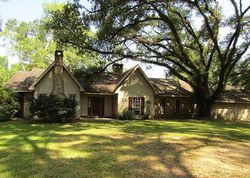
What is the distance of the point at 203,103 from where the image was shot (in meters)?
33.9

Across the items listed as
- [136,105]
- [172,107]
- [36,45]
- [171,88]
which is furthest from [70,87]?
[36,45]

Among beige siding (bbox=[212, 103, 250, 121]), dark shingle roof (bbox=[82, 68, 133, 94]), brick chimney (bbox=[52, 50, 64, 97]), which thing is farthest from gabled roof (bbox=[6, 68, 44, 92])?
beige siding (bbox=[212, 103, 250, 121])

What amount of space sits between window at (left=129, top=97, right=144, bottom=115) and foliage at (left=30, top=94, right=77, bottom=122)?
7.91m

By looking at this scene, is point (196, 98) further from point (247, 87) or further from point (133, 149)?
point (133, 149)

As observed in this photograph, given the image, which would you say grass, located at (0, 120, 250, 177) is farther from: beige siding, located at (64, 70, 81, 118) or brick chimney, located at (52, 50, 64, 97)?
beige siding, located at (64, 70, 81, 118)

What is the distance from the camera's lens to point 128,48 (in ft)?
110

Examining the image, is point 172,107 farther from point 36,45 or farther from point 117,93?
point 36,45

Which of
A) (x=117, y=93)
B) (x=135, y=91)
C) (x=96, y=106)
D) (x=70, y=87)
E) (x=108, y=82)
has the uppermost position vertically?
(x=108, y=82)

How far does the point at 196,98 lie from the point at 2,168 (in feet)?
88.9

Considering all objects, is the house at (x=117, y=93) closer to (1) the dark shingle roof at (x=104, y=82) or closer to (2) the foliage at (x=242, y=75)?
(1) the dark shingle roof at (x=104, y=82)

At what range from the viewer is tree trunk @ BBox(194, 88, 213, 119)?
110 ft

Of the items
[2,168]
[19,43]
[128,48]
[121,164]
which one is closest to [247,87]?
[128,48]

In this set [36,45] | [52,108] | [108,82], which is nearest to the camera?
[52,108]

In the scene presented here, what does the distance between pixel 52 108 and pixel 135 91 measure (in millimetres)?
9848
